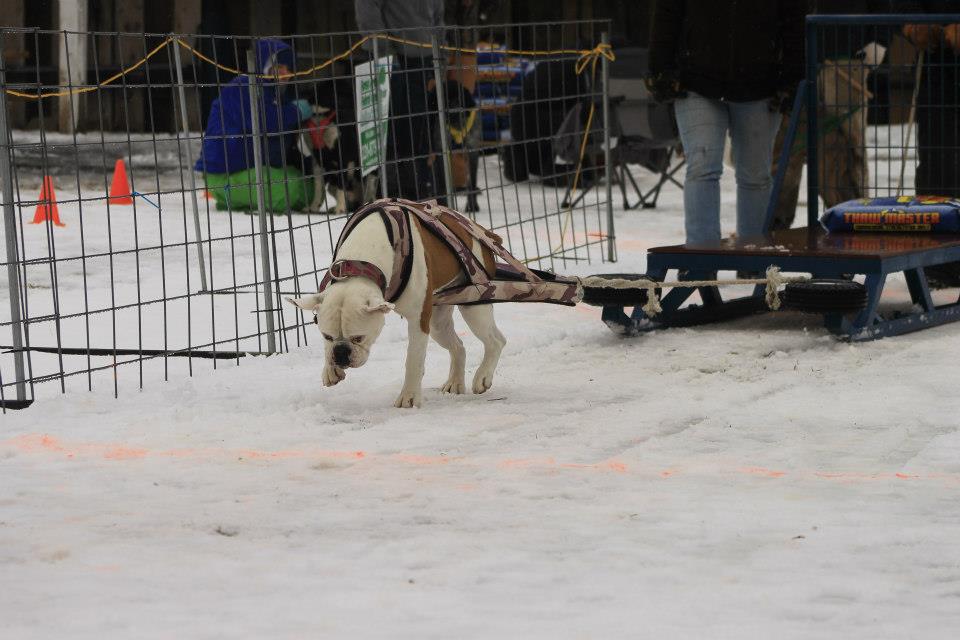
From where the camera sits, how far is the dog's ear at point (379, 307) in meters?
4.23

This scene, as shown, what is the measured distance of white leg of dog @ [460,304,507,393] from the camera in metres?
4.77

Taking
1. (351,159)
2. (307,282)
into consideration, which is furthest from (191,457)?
(351,159)

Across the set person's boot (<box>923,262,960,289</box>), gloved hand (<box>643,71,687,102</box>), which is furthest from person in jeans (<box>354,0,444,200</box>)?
person's boot (<box>923,262,960,289</box>)

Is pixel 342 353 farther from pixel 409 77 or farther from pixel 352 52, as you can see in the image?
pixel 409 77

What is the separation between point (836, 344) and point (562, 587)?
3022 mm

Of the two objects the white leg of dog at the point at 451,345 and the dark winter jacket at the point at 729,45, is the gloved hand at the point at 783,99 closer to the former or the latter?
the dark winter jacket at the point at 729,45

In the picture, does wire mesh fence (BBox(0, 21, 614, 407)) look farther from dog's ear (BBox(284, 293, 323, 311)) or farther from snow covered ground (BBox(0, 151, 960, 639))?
dog's ear (BBox(284, 293, 323, 311))

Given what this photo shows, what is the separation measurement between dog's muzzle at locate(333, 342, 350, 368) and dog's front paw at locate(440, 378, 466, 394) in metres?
0.63

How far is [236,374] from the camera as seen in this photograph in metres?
5.16

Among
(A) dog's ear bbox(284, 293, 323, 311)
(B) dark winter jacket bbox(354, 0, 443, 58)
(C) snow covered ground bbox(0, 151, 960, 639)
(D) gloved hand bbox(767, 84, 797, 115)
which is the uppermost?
(B) dark winter jacket bbox(354, 0, 443, 58)

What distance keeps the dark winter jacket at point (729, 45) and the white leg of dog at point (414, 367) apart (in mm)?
2725

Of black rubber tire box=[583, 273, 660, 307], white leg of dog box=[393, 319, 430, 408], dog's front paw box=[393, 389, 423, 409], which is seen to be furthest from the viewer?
black rubber tire box=[583, 273, 660, 307]

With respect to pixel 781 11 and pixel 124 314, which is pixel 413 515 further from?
pixel 781 11

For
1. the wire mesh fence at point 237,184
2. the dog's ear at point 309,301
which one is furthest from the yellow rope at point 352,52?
the dog's ear at point 309,301
